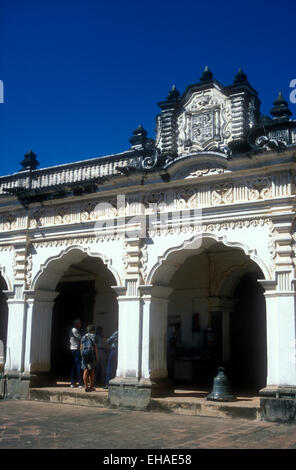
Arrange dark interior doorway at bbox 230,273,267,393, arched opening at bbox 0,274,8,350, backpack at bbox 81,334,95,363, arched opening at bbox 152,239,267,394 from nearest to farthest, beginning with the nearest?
backpack at bbox 81,334,95,363 → arched opening at bbox 152,239,267,394 → dark interior doorway at bbox 230,273,267,393 → arched opening at bbox 0,274,8,350

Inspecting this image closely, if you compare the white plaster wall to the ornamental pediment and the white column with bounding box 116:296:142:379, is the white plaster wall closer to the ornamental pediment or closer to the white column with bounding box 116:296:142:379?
the white column with bounding box 116:296:142:379

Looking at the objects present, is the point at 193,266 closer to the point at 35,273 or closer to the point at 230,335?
the point at 230,335

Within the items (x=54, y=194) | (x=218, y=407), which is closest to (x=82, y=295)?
(x=54, y=194)

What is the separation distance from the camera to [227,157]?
10.3 m

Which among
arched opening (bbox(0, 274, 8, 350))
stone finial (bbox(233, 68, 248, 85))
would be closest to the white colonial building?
stone finial (bbox(233, 68, 248, 85))

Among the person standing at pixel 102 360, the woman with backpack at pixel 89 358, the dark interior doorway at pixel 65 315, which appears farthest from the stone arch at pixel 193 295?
the dark interior doorway at pixel 65 315

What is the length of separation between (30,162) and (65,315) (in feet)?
14.9

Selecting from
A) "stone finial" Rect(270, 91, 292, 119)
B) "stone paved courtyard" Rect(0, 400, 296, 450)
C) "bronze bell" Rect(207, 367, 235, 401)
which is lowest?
"stone paved courtyard" Rect(0, 400, 296, 450)

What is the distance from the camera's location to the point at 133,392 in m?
10.7

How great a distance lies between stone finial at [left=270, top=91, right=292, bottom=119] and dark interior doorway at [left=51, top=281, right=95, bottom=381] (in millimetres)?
7047

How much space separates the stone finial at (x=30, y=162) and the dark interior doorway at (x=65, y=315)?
3.49 metres

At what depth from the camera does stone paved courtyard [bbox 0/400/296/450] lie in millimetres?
7215

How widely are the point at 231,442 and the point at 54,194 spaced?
7218 millimetres

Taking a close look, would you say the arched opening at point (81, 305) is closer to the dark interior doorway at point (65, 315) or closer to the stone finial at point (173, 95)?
the dark interior doorway at point (65, 315)
